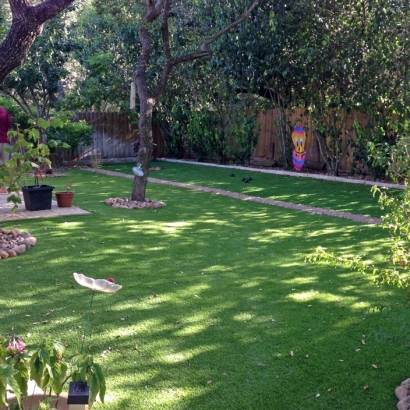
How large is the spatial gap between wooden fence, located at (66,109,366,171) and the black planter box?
8.49 m

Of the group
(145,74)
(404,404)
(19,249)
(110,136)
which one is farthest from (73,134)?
(404,404)

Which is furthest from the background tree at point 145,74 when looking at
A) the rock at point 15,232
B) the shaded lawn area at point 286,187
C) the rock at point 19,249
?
the rock at point 19,249

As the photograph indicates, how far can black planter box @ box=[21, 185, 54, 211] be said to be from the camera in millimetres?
8227

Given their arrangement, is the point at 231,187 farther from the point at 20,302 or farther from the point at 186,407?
the point at 186,407

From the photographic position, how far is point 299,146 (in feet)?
48.3

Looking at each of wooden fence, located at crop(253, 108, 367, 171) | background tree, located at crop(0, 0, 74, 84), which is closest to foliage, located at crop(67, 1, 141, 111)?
wooden fence, located at crop(253, 108, 367, 171)

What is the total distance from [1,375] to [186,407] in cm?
142

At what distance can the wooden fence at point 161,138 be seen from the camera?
1477 centimetres

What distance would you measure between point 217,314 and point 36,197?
197 inches

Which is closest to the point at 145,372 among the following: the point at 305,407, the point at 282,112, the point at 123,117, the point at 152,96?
the point at 305,407

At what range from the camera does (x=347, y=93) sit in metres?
12.7

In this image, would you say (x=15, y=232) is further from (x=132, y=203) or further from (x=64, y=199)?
(x=132, y=203)

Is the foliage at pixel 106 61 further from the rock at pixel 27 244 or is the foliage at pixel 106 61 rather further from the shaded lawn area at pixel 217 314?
the rock at pixel 27 244

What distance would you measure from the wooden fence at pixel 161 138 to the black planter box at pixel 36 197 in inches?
334
